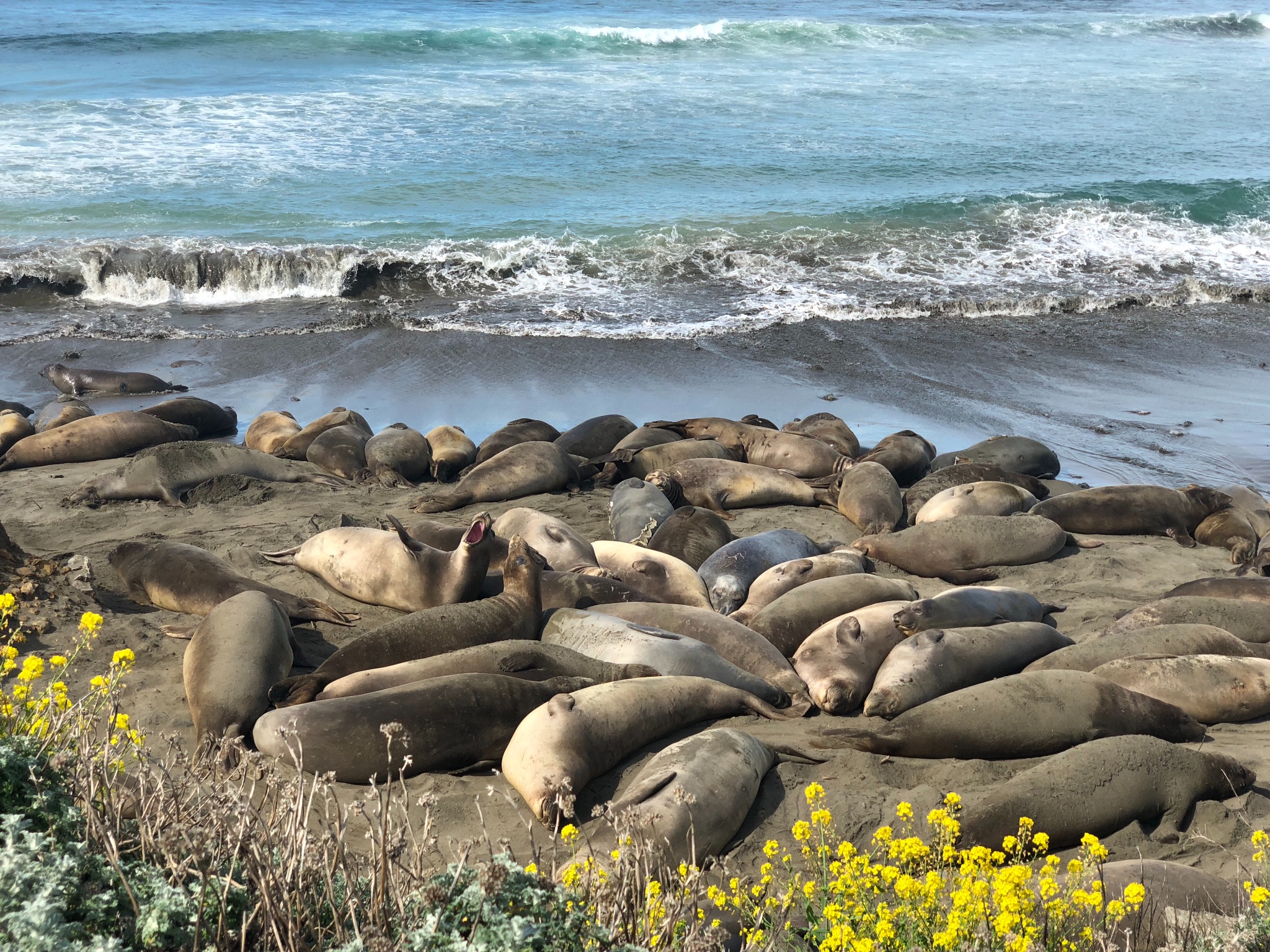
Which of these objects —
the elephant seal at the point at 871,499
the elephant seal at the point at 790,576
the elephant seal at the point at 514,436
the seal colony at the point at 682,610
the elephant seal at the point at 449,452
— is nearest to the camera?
the seal colony at the point at 682,610

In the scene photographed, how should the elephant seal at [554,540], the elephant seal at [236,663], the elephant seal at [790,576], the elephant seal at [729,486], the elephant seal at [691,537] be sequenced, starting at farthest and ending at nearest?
the elephant seal at [729,486] < the elephant seal at [691,537] < the elephant seal at [554,540] < the elephant seal at [790,576] < the elephant seal at [236,663]

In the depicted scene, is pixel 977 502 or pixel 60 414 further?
pixel 60 414

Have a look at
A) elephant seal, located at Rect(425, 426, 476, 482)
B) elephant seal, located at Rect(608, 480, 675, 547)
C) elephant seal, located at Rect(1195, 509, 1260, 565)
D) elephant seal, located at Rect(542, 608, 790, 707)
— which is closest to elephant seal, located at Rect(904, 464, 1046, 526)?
elephant seal, located at Rect(1195, 509, 1260, 565)

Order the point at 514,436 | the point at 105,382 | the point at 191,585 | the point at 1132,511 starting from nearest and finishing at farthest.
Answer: the point at 191,585, the point at 1132,511, the point at 514,436, the point at 105,382

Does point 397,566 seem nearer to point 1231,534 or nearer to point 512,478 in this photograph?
point 512,478

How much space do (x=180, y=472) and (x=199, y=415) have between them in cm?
187

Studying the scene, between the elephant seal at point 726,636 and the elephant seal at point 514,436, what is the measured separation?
3.37m

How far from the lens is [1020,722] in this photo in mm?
4902

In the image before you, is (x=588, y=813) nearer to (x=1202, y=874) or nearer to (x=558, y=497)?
(x=1202, y=874)

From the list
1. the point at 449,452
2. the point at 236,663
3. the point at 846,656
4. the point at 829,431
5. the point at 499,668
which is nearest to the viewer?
the point at 236,663

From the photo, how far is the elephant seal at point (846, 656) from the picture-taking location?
550cm

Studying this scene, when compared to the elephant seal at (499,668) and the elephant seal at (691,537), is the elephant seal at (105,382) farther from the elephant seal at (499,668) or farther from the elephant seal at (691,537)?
the elephant seal at (499,668)

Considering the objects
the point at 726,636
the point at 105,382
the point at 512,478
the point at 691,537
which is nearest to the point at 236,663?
the point at 726,636

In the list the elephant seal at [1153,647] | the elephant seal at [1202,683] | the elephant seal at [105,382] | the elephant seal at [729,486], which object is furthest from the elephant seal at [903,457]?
the elephant seal at [105,382]
